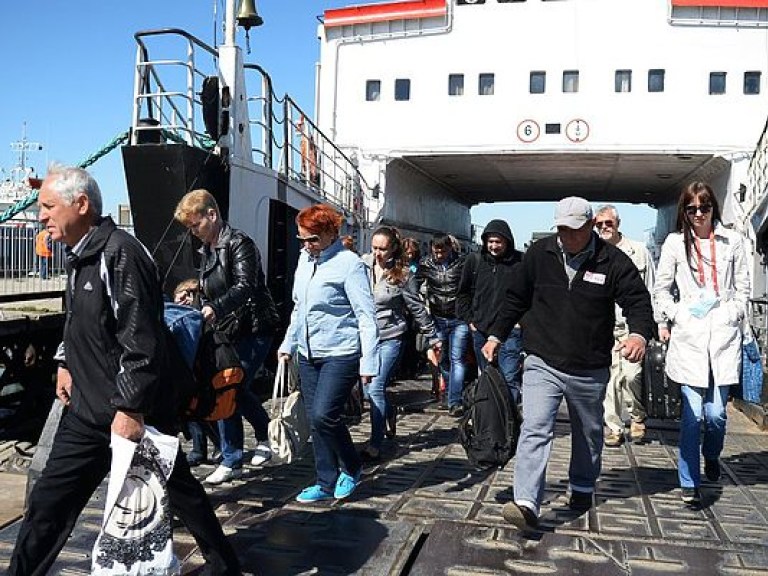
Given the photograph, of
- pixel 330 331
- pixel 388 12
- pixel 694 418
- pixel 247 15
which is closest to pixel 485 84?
pixel 388 12

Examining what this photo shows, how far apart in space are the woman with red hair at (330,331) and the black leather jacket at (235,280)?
53cm

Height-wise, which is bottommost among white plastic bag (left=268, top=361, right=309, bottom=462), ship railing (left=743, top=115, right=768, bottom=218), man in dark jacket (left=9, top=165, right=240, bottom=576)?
white plastic bag (left=268, top=361, right=309, bottom=462)

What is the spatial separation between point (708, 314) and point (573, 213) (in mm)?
1148

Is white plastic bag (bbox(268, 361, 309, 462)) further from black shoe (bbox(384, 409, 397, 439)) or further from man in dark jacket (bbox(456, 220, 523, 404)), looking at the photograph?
man in dark jacket (bbox(456, 220, 523, 404))

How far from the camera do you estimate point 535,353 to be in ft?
14.5

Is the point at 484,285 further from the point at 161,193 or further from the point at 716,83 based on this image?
the point at 716,83

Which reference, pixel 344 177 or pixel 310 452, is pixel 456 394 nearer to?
pixel 310 452

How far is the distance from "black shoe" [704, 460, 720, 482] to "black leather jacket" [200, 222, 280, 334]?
9.99 feet

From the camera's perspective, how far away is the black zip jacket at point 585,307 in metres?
4.29

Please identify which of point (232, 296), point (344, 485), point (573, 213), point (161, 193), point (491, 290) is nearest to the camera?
point (573, 213)

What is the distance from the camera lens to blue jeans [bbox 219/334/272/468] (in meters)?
5.11

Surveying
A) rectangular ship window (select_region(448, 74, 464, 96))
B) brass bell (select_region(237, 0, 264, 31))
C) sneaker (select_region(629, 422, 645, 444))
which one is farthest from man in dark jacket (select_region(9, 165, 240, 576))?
rectangular ship window (select_region(448, 74, 464, 96))

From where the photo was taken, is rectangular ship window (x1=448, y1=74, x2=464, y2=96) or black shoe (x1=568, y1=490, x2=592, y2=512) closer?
black shoe (x1=568, y1=490, x2=592, y2=512)

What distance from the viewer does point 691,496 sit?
473 cm
